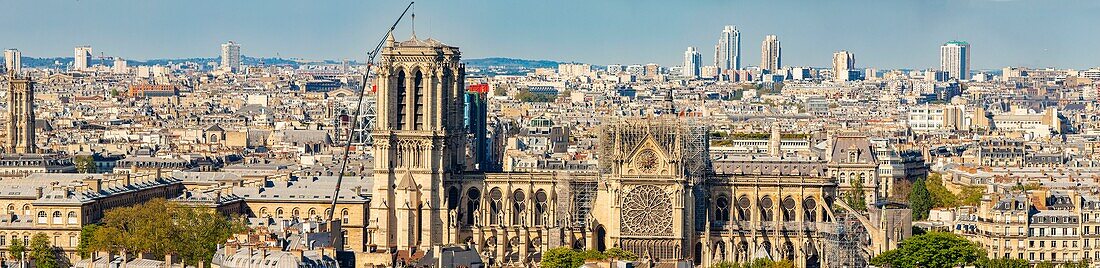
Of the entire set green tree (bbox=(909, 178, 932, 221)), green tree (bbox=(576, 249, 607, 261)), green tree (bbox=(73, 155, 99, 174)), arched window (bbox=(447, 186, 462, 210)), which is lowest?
green tree (bbox=(576, 249, 607, 261))

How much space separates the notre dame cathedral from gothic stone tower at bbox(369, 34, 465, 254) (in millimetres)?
31

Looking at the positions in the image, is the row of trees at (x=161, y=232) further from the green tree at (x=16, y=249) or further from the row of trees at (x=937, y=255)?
the row of trees at (x=937, y=255)

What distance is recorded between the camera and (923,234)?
3273 inches

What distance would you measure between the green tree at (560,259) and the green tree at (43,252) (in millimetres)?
13543

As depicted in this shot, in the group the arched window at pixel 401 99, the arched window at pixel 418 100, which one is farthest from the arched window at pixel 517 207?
the arched window at pixel 401 99

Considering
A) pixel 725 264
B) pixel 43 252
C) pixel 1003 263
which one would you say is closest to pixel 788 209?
pixel 1003 263

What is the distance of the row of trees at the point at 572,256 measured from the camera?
7969 centimetres

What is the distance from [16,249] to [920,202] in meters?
34.4

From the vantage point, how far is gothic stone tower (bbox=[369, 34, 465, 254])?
290 ft

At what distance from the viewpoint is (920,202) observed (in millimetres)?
101375

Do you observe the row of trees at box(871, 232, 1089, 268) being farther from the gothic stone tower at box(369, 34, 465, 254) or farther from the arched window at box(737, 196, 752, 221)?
the gothic stone tower at box(369, 34, 465, 254)

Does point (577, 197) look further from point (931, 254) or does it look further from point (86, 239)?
point (86, 239)

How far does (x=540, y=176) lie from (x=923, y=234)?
1250 cm

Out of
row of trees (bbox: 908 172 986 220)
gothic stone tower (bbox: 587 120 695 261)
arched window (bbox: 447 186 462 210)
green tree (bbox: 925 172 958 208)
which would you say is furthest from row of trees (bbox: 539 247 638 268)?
green tree (bbox: 925 172 958 208)
